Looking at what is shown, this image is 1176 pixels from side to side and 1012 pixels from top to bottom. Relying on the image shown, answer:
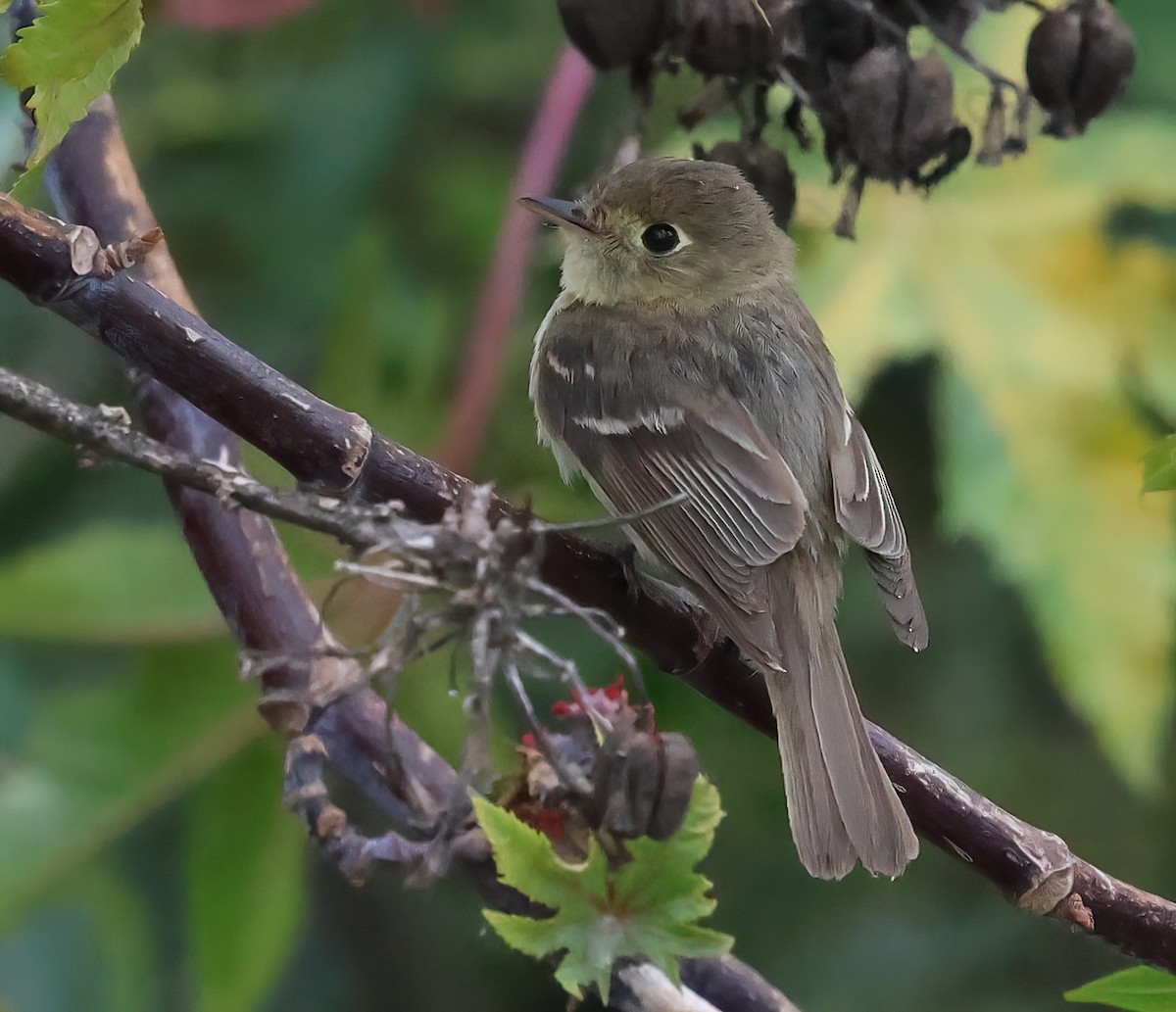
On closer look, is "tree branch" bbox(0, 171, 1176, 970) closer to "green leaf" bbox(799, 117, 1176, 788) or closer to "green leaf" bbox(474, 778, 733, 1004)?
"green leaf" bbox(474, 778, 733, 1004)

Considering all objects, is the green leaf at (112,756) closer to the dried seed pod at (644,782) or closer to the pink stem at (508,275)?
the pink stem at (508,275)

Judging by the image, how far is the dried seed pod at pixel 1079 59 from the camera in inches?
62.0

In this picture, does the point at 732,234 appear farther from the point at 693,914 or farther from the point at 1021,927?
the point at 693,914

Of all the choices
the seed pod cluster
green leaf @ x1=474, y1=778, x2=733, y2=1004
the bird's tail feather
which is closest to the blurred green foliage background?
the bird's tail feather

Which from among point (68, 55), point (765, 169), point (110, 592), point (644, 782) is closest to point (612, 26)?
point (765, 169)

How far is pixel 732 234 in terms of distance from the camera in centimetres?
232

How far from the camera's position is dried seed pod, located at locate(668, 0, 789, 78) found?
1438 millimetres

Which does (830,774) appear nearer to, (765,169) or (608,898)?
(608,898)

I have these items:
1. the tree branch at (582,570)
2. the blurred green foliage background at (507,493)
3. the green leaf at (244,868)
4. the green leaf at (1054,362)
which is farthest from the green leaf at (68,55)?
the green leaf at (1054,362)

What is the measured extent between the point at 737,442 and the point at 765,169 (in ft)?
1.50

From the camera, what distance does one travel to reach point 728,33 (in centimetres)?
145

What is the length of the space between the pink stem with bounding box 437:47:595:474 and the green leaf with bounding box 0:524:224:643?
1.38 feet

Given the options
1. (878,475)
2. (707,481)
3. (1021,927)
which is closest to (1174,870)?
(1021,927)

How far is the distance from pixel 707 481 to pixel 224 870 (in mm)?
835
